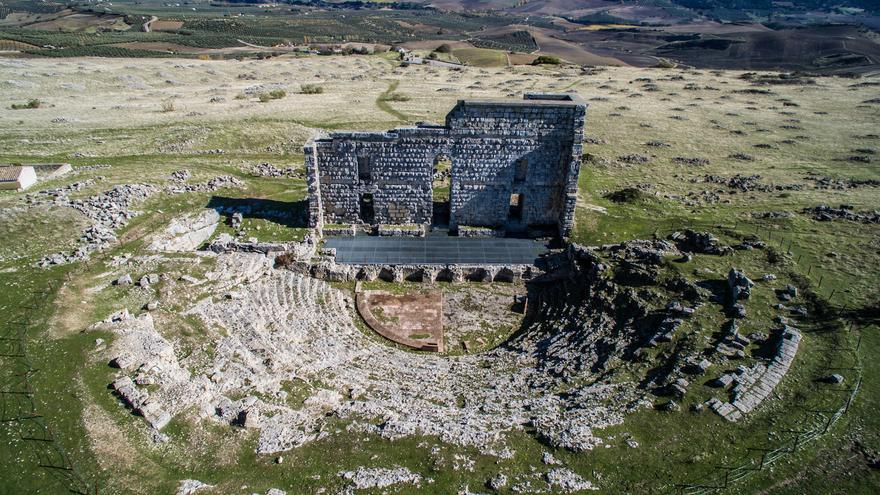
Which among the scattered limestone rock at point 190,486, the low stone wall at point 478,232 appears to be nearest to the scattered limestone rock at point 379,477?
the scattered limestone rock at point 190,486

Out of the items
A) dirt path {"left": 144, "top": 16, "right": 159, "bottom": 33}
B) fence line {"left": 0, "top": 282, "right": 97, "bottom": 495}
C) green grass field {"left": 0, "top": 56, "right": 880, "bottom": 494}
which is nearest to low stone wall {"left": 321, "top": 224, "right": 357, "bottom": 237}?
green grass field {"left": 0, "top": 56, "right": 880, "bottom": 494}

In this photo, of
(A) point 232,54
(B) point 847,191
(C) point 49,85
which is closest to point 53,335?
(B) point 847,191

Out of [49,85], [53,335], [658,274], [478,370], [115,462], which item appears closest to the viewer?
[115,462]

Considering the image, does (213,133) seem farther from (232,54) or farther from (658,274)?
(232,54)

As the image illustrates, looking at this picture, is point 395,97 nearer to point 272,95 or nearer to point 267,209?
point 272,95

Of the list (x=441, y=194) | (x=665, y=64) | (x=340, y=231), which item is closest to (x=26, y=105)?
(x=340, y=231)

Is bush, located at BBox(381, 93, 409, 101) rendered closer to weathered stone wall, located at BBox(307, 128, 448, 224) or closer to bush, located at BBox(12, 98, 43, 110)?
weathered stone wall, located at BBox(307, 128, 448, 224)

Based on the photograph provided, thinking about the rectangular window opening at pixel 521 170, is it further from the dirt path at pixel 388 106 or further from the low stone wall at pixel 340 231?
the dirt path at pixel 388 106
